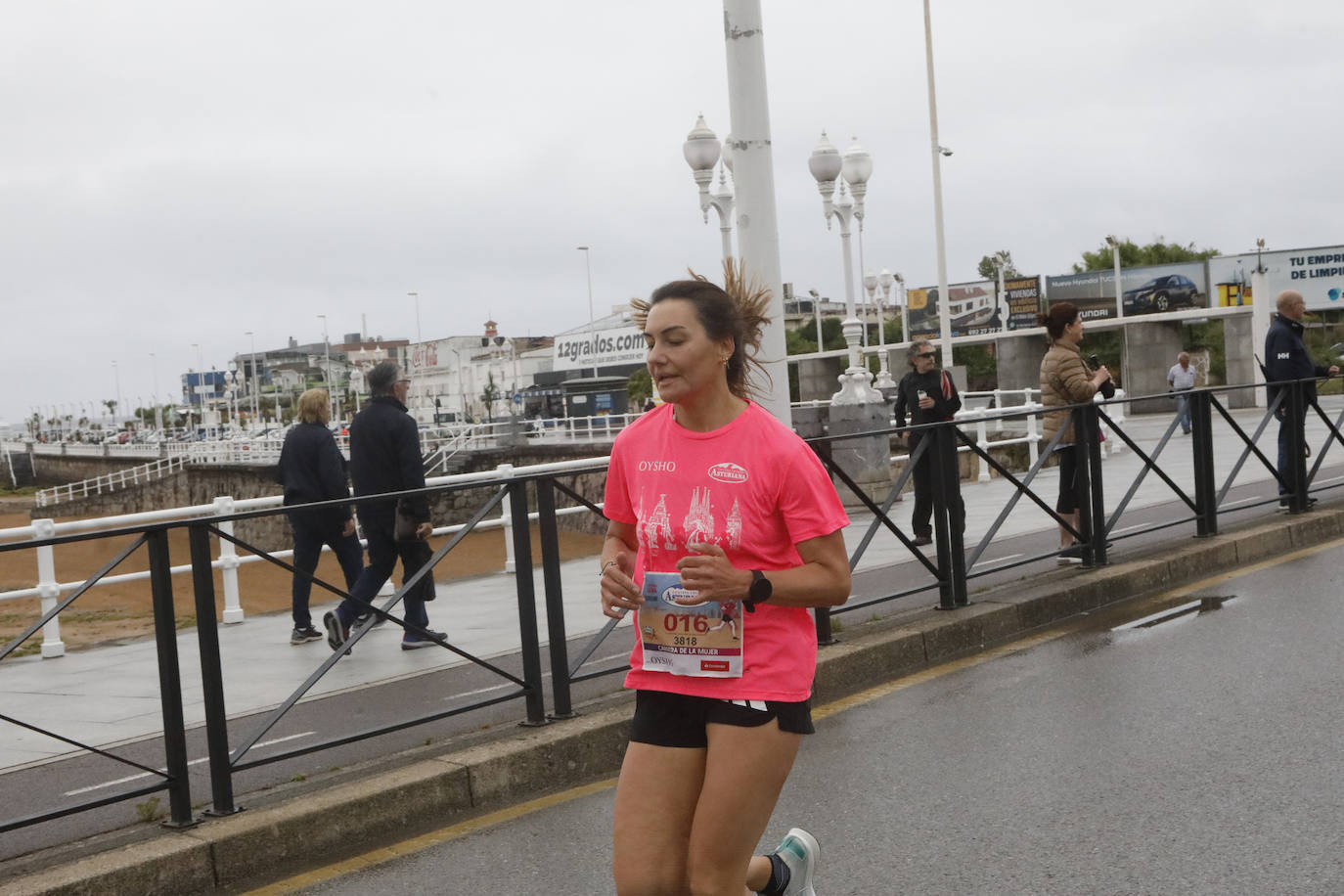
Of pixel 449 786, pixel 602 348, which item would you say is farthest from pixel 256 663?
pixel 602 348

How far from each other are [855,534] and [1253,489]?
16.7ft

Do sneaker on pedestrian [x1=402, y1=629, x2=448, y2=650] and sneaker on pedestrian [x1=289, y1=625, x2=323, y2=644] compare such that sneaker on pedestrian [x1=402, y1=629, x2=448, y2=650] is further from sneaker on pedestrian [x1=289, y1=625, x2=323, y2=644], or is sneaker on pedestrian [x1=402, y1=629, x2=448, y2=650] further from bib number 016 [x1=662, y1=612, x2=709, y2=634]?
bib number 016 [x1=662, y1=612, x2=709, y2=634]

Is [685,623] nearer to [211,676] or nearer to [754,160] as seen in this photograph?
[211,676]

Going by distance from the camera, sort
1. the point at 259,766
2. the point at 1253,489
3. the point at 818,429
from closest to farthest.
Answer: the point at 259,766 → the point at 1253,489 → the point at 818,429

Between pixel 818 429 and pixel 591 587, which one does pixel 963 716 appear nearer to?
pixel 591 587

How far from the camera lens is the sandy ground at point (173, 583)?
5016mm

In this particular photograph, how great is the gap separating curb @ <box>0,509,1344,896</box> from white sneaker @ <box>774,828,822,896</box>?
2.11 metres

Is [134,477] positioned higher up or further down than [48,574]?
further down

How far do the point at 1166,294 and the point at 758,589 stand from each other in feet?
197

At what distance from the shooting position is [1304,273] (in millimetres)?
56406

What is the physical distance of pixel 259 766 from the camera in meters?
5.49

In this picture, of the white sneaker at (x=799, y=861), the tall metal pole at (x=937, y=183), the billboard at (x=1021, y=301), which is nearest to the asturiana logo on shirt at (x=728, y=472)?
the white sneaker at (x=799, y=861)

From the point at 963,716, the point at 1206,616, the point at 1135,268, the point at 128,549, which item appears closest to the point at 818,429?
the point at 1206,616

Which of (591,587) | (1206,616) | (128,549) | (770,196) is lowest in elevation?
(1206,616)
